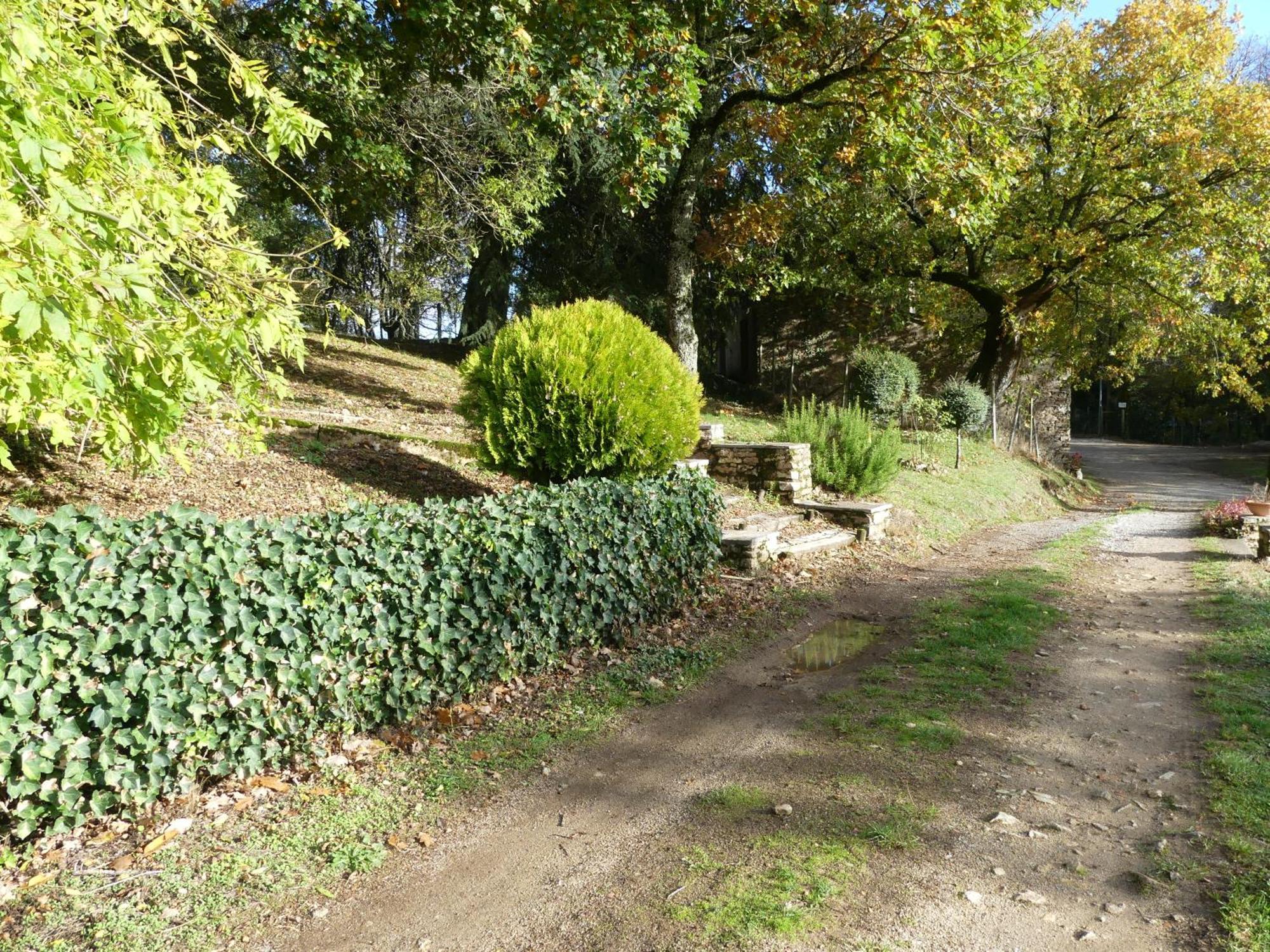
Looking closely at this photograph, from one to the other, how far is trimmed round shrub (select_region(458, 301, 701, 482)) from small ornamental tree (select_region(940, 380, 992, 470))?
1167cm

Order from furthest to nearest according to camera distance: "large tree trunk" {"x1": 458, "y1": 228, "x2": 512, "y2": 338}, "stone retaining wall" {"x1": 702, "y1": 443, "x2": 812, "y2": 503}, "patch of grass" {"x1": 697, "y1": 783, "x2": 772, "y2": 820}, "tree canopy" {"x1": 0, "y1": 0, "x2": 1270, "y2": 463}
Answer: "large tree trunk" {"x1": 458, "y1": 228, "x2": 512, "y2": 338}, "stone retaining wall" {"x1": 702, "y1": 443, "x2": 812, "y2": 503}, "patch of grass" {"x1": 697, "y1": 783, "x2": 772, "y2": 820}, "tree canopy" {"x1": 0, "y1": 0, "x2": 1270, "y2": 463}

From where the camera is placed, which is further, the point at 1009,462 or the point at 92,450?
the point at 1009,462

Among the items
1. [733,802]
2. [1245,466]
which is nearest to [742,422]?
[733,802]

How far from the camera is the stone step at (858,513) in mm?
9273

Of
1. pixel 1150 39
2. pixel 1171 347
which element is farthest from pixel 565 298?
pixel 1171 347

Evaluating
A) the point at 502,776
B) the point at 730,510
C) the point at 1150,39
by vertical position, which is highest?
the point at 1150,39

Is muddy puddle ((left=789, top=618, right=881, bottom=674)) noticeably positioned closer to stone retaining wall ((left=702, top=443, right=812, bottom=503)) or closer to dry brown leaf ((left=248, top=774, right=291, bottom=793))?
dry brown leaf ((left=248, top=774, right=291, bottom=793))

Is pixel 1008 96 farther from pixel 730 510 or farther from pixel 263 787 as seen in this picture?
pixel 263 787

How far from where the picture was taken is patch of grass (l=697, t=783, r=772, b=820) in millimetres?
3520

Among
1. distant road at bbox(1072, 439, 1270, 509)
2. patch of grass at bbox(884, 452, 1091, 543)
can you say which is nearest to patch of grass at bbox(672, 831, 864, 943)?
patch of grass at bbox(884, 452, 1091, 543)

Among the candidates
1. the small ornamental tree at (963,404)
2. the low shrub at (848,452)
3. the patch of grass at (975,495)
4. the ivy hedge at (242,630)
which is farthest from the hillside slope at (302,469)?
the small ornamental tree at (963,404)

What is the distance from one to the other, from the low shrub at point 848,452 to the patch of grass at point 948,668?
253 centimetres

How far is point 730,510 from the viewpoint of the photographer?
9.00 m

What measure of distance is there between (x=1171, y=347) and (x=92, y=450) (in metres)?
22.1
